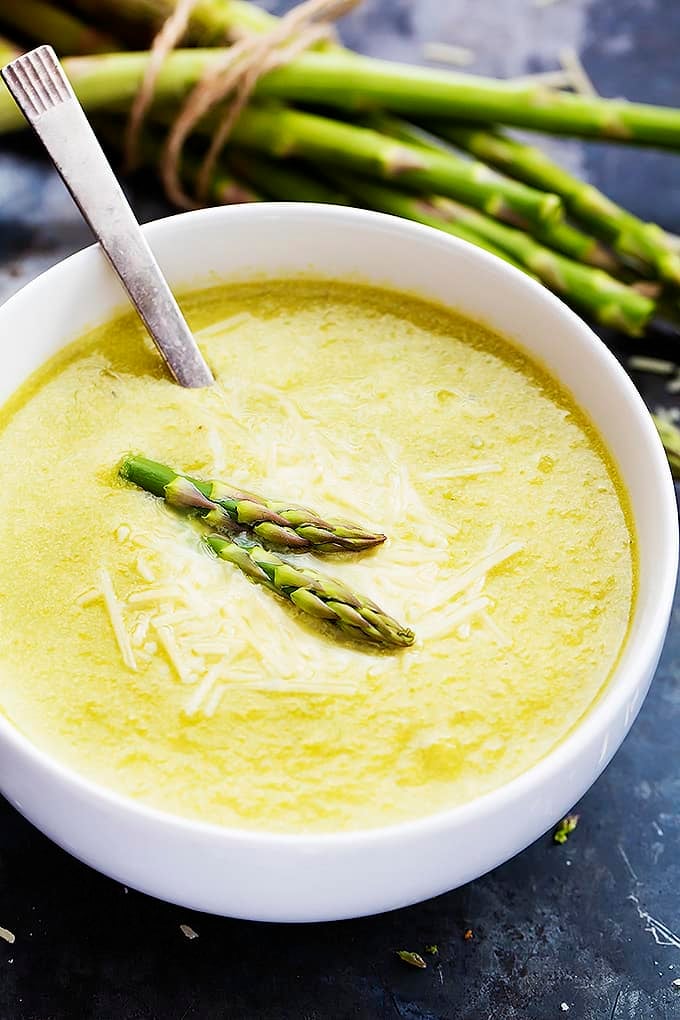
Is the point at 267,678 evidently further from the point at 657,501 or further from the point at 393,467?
the point at 657,501

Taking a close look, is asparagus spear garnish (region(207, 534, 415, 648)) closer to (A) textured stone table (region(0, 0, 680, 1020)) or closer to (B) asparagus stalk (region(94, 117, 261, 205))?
(A) textured stone table (region(0, 0, 680, 1020))

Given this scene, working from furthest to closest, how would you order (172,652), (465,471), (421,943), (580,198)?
(580,198) < (465,471) < (421,943) < (172,652)

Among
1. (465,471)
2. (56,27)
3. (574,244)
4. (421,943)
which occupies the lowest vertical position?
(421,943)

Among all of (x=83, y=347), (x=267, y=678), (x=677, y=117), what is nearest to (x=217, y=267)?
(x=83, y=347)

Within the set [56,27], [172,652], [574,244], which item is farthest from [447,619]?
[56,27]

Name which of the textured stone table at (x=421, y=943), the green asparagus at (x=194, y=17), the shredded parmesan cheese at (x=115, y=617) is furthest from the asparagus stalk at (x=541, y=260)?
the shredded parmesan cheese at (x=115, y=617)

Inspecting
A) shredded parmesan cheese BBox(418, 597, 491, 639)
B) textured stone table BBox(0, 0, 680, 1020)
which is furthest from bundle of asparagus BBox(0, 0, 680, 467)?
shredded parmesan cheese BBox(418, 597, 491, 639)

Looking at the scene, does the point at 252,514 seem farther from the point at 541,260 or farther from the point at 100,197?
the point at 541,260

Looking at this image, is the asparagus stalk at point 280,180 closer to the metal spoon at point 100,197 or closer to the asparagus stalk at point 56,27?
the asparagus stalk at point 56,27
